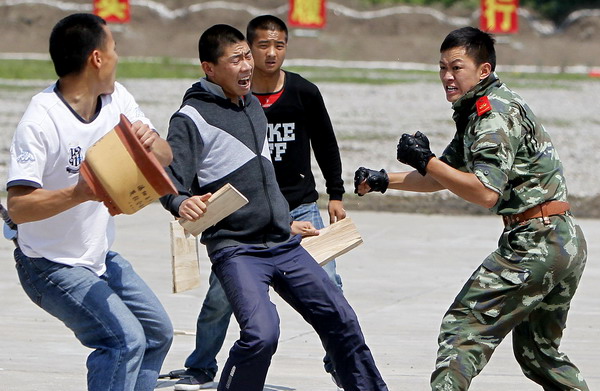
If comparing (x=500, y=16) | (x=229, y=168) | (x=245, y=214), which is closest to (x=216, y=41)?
(x=229, y=168)

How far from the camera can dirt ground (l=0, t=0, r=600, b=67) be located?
4406 cm

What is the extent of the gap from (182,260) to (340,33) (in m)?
42.3

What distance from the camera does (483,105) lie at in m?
5.15

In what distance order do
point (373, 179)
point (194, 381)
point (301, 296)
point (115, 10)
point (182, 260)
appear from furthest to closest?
point (115, 10) < point (194, 381) < point (182, 260) < point (373, 179) < point (301, 296)

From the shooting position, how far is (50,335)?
772 centimetres

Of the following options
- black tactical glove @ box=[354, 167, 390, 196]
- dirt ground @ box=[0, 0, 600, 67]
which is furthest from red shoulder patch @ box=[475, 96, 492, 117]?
dirt ground @ box=[0, 0, 600, 67]

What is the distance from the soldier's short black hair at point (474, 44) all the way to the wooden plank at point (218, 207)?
114 centimetres

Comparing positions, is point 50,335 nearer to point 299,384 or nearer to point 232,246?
point 299,384

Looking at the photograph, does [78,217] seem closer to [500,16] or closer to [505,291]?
[505,291]

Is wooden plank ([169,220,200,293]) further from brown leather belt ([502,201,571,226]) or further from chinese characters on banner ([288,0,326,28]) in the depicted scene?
chinese characters on banner ([288,0,326,28])

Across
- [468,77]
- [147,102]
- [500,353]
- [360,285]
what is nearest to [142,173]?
[468,77]

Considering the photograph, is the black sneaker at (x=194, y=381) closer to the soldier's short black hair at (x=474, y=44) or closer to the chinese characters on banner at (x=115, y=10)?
the soldier's short black hair at (x=474, y=44)

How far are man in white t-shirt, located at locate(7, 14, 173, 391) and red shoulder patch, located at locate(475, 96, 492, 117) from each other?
136 centimetres

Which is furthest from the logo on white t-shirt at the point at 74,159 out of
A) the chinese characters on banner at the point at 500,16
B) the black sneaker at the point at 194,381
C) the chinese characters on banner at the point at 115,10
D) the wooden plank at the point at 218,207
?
the chinese characters on banner at the point at 500,16
